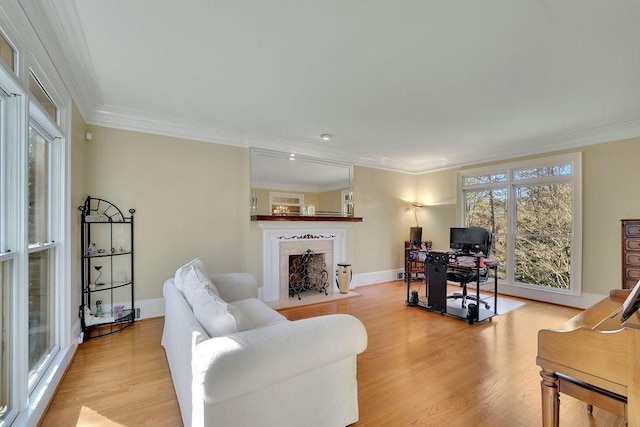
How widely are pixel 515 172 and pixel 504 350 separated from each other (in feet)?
10.7

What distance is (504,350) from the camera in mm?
2803

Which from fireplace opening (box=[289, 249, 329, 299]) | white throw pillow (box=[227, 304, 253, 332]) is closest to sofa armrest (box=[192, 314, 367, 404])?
white throw pillow (box=[227, 304, 253, 332])

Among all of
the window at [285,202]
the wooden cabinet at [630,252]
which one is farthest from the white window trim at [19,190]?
the wooden cabinet at [630,252]

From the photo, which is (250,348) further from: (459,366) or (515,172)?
(515,172)

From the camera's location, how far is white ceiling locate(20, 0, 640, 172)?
182cm

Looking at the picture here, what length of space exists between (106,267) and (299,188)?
2.76 m

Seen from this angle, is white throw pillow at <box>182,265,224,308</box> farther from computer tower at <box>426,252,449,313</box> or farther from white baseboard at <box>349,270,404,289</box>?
white baseboard at <box>349,270,404,289</box>

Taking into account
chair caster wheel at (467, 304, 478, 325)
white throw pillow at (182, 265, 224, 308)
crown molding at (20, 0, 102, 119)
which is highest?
crown molding at (20, 0, 102, 119)

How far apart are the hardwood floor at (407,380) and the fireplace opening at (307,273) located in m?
1.54

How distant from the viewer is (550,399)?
1.29 m

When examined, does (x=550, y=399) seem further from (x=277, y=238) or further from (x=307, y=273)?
(x=307, y=273)

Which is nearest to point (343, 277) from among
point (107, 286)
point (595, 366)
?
point (107, 286)

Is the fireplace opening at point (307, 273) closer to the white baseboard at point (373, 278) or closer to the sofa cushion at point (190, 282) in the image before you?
the white baseboard at point (373, 278)

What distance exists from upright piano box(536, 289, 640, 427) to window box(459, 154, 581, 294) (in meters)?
3.68
